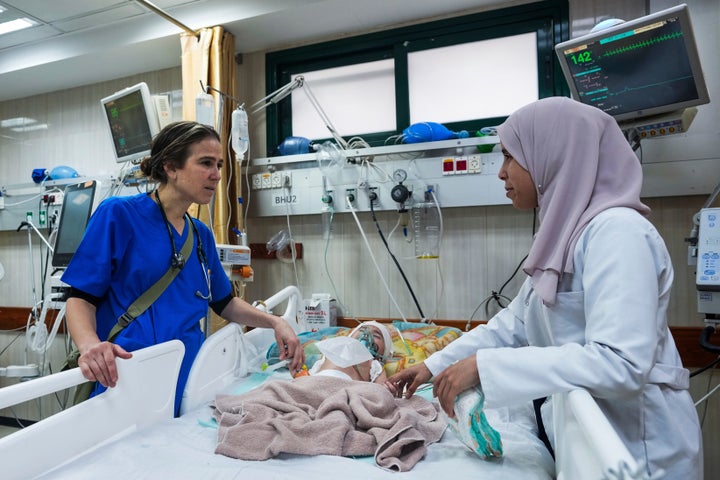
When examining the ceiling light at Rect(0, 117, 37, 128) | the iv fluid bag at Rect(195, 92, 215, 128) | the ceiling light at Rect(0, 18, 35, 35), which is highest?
the ceiling light at Rect(0, 18, 35, 35)

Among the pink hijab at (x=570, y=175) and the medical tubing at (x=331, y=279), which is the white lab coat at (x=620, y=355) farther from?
the medical tubing at (x=331, y=279)

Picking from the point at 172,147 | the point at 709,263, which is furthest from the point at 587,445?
the point at 172,147

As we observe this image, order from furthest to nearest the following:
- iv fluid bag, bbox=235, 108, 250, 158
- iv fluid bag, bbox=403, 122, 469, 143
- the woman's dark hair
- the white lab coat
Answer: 1. iv fluid bag, bbox=403, 122, 469, 143
2. iv fluid bag, bbox=235, 108, 250, 158
3. the woman's dark hair
4. the white lab coat

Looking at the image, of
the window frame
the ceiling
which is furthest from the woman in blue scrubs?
the window frame

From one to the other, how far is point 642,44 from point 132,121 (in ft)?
9.19

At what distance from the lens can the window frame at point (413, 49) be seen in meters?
2.84

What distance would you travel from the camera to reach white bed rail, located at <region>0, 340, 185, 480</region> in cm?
104

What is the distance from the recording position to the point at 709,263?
1.91 meters

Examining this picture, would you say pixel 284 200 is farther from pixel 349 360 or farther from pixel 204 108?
pixel 349 360

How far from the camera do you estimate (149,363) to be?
142cm

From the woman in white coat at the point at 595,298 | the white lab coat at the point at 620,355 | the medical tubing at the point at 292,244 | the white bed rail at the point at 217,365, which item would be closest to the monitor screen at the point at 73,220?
the medical tubing at the point at 292,244

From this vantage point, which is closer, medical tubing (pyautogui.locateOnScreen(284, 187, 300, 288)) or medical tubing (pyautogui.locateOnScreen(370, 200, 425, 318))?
medical tubing (pyautogui.locateOnScreen(370, 200, 425, 318))

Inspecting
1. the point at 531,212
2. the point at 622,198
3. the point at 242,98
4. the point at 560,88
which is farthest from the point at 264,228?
the point at 622,198

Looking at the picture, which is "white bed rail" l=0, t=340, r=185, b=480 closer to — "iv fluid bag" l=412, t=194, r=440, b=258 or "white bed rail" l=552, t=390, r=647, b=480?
"white bed rail" l=552, t=390, r=647, b=480
